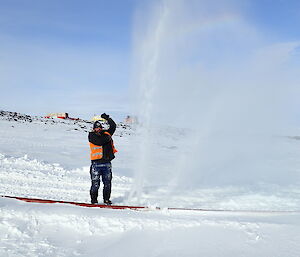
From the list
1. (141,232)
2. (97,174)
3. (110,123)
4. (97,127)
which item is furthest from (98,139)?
(141,232)

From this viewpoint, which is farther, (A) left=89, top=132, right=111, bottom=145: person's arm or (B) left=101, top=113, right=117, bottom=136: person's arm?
(B) left=101, top=113, right=117, bottom=136: person's arm

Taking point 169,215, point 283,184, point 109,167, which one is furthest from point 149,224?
point 283,184

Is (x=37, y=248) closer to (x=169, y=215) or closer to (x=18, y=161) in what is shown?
(x=169, y=215)

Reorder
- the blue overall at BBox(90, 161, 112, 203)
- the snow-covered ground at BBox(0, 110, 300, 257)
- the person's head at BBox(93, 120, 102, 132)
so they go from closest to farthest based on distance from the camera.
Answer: the snow-covered ground at BBox(0, 110, 300, 257) < the person's head at BBox(93, 120, 102, 132) < the blue overall at BBox(90, 161, 112, 203)

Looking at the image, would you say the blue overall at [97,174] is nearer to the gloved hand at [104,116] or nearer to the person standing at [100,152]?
the person standing at [100,152]

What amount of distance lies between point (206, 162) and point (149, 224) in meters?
8.70

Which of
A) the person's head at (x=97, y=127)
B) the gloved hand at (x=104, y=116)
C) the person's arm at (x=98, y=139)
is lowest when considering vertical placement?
the person's arm at (x=98, y=139)

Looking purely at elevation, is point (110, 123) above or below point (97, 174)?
above

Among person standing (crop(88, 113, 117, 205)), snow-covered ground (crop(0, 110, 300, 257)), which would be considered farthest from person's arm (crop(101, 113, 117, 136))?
snow-covered ground (crop(0, 110, 300, 257))

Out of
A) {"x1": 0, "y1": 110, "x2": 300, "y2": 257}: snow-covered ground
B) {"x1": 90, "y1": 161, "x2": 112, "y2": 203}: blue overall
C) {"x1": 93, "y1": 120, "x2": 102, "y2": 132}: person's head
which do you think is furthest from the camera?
{"x1": 90, "y1": 161, "x2": 112, "y2": 203}: blue overall

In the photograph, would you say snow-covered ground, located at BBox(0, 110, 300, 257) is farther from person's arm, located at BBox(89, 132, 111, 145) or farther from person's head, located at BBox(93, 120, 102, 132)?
person's head, located at BBox(93, 120, 102, 132)

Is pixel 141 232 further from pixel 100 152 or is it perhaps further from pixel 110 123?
pixel 110 123

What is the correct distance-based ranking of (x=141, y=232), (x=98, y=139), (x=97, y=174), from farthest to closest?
1. (x=97, y=174)
2. (x=98, y=139)
3. (x=141, y=232)

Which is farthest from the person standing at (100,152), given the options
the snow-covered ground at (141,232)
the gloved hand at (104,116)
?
the snow-covered ground at (141,232)
